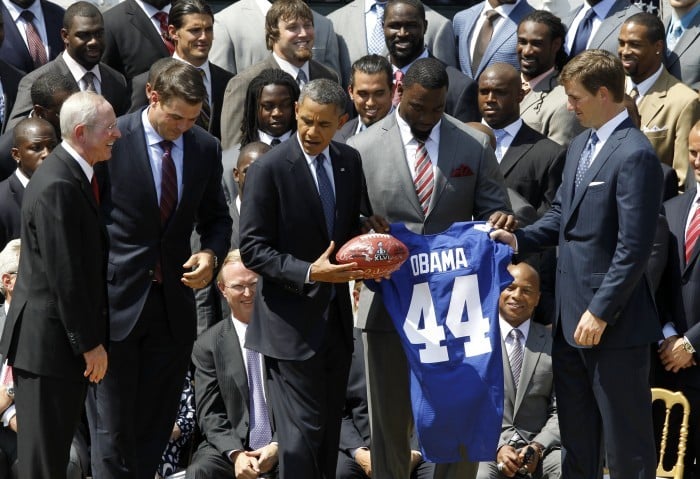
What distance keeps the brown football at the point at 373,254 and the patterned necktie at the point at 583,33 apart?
4615 millimetres

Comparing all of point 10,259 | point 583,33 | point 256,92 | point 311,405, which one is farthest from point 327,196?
point 583,33

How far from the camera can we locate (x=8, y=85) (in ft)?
36.5

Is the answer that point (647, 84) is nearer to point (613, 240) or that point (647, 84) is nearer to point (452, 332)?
point (613, 240)

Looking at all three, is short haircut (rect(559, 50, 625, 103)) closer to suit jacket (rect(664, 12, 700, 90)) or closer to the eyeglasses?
the eyeglasses

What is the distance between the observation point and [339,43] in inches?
478

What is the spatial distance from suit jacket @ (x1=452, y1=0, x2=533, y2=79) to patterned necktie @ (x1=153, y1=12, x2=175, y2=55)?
8.23ft

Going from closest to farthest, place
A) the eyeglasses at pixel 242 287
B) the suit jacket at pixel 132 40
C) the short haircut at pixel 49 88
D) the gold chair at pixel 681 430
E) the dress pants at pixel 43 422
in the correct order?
the dress pants at pixel 43 422 → the gold chair at pixel 681 430 → the eyeglasses at pixel 242 287 → the short haircut at pixel 49 88 → the suit jacket at pixel 132 40

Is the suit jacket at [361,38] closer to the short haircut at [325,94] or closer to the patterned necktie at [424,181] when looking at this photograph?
the patterned necktie at [424,181]

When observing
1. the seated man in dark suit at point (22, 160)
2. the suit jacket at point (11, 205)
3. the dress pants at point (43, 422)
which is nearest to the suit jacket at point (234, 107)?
the seated man in dark suit at point (22, 160)

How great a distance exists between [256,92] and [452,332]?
2972 mm

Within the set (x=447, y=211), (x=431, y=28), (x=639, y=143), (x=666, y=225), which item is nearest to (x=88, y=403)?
(x=447, y=211)

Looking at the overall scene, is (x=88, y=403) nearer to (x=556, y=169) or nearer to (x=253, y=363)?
(x=253, y=363)

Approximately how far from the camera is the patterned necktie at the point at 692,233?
391 inches

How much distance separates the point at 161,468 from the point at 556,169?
3.57 metres
